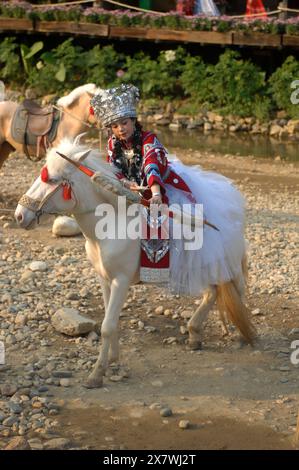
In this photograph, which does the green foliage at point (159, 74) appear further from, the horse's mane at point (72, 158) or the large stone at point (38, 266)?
the horse's mane at point (72, 158)

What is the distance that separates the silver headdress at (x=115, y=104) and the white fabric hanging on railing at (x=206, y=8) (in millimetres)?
12996

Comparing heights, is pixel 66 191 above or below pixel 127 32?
below

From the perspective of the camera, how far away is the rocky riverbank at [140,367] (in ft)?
20.5

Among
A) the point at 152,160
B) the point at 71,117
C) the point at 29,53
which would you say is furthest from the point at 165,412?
the point at 29,53

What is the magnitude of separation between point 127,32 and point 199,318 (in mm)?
13030

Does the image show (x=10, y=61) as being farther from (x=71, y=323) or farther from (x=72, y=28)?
(x=71, y=323)

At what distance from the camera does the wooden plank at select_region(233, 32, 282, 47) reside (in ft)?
59.6

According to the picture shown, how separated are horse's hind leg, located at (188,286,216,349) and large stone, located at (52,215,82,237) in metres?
3.17

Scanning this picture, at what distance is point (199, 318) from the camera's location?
7469 millimetres

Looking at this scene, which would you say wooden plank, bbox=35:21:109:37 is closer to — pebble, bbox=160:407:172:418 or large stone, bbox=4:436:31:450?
pebble, bbox=160:407:172:418

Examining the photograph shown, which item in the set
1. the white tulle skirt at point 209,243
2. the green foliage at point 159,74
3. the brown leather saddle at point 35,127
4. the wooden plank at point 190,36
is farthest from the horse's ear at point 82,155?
the green foliage at point 159,74

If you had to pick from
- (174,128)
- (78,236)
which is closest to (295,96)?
(174,128)

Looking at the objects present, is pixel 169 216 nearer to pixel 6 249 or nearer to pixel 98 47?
pixel 6 249

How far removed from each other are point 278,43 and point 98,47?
394 centimetres
